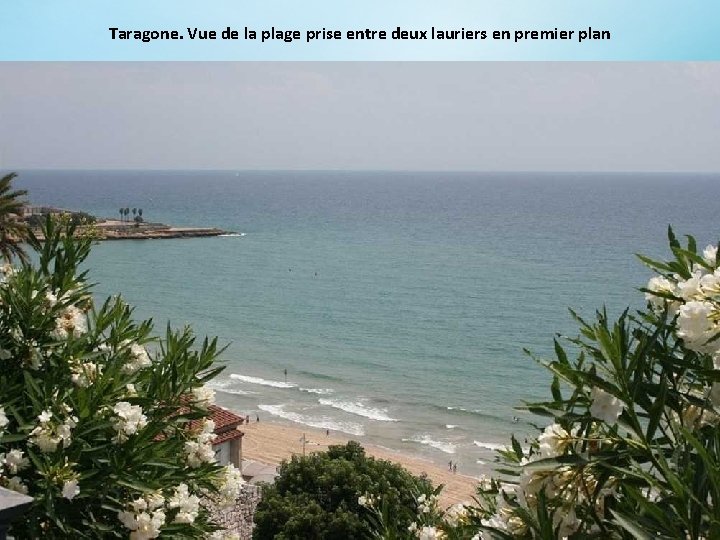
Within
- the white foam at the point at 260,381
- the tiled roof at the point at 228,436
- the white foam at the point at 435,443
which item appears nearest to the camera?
the tiled roof at the point at 228,436

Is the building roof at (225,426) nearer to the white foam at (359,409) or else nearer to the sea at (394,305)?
the sea at (394,305)

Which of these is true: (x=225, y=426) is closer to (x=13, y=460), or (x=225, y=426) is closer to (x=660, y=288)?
(x=13, y=460)

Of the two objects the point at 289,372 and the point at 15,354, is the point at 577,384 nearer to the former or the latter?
the point at 15,354

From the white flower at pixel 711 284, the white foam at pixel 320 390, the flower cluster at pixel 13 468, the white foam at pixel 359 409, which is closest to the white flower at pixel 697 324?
the white flower at pixel 711 284

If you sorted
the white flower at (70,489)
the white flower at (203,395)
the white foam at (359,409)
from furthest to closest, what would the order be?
the white foam at (359,409), the white flower at (203,395), the white flower at (70,489)

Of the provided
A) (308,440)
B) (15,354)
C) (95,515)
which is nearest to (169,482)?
(95,515)

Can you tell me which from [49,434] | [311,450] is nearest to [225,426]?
[311,450]

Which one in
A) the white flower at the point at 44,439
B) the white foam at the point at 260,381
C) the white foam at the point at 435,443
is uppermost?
the white flower at the point at 44,439
